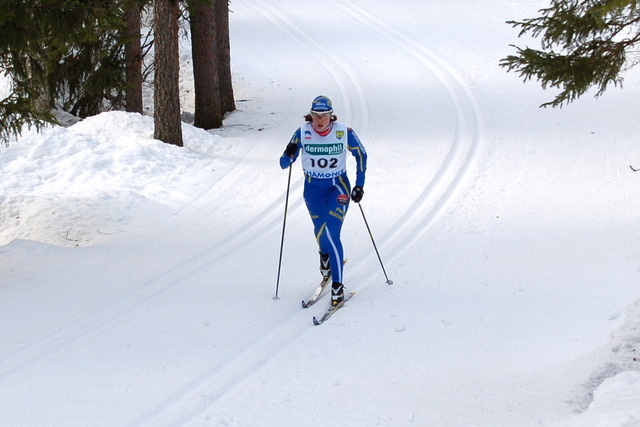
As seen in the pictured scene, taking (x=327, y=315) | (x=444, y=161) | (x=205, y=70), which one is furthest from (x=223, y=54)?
(x=327, y=315)

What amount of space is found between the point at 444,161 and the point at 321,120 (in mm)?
6295

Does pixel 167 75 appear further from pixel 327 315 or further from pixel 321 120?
pixel 327 315

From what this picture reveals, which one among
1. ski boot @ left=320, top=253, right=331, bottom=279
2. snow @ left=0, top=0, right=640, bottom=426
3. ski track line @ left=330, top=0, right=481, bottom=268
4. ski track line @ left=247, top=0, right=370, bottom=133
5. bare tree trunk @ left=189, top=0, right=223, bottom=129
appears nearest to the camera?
snow @ left=0, top=0, right=640, bottom=426

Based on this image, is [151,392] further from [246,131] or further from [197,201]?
[246,131]

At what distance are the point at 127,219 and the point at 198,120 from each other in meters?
6.52

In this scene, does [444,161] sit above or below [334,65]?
below

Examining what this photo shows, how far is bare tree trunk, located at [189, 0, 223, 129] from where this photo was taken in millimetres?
17469

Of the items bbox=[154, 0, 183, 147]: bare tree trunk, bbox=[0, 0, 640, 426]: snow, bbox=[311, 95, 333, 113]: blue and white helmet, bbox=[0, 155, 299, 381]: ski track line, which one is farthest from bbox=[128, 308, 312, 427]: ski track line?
bbox=[154, 0, 183, 147]: bare tree trunk

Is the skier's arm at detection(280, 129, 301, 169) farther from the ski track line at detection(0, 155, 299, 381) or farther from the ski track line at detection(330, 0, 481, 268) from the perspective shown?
the ski track line at detection(330, 0, 481, 268)

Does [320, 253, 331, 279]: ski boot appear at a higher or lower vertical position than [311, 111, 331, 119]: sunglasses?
lower

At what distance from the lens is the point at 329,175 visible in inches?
339

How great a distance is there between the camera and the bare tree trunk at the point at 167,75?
47.6 feet

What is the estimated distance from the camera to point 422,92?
19656 millimetres

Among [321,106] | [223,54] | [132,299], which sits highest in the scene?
[223,54]
